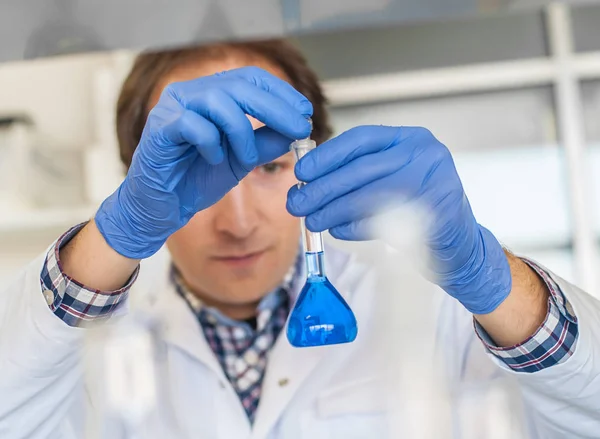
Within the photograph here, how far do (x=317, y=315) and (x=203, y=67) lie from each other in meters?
0.54

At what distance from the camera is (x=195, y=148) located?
741 millimetres

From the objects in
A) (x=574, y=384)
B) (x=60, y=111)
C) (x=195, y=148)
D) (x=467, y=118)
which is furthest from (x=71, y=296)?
(x=467, y=118)

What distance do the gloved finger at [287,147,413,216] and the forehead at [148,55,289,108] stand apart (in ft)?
1.33

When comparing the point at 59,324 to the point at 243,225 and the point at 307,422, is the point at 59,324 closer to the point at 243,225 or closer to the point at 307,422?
the point at 243,225

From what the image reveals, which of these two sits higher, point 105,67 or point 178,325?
point 105,67

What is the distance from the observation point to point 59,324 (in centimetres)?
84

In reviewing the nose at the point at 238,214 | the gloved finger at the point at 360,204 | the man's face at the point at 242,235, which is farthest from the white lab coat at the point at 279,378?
the gloved finger at the point at 360,204

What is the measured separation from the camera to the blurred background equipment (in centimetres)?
160

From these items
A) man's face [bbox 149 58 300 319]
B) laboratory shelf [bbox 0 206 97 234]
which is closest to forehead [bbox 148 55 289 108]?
man's face [bbox 149 58 300 319]

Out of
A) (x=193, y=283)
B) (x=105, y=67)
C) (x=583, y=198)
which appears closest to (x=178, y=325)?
(x=193, y=283)

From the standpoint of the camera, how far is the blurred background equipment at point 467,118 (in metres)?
1.60

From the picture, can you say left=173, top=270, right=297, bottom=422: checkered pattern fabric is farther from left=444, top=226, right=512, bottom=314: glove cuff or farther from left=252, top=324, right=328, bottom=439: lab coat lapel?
left=444, top=226, right=512, bottom=314: glove cuff

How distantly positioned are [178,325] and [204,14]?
23.4 inches

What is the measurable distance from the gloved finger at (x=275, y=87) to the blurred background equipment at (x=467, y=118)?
0.83 meters
